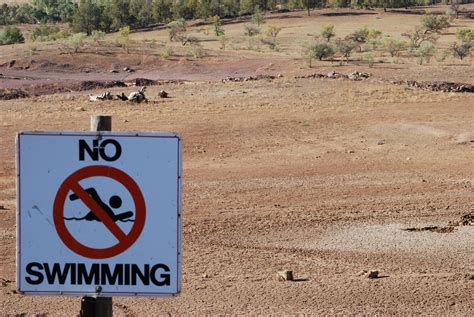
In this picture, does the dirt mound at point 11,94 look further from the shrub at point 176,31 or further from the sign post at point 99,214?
the shrub at point 176,31

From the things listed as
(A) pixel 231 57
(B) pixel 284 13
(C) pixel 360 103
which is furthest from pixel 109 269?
(B) pixel 284 13

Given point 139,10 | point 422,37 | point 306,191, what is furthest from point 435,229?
point 139,10

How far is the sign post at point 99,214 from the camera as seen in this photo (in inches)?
129

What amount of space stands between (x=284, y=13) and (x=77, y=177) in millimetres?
75157

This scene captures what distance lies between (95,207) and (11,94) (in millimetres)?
24787

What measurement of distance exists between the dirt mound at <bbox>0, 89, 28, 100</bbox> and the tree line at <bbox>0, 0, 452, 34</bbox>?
3642cm

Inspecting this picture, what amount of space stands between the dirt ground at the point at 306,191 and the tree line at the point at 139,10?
38.9 meters

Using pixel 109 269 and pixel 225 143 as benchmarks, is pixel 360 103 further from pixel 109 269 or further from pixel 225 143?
pixel 109 269

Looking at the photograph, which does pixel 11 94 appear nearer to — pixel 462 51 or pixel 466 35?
pixel 462 51

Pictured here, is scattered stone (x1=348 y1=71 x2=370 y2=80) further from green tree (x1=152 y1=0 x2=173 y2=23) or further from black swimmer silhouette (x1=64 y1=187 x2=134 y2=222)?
green tree (x1=152 y1=0 x2=173 y2=23)

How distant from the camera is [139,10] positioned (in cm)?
7350

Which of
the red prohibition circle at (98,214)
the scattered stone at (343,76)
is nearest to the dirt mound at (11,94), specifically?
the scattered stone at (343,76)

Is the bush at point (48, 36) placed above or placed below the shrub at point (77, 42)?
above

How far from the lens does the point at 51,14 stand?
8988 centimetres
